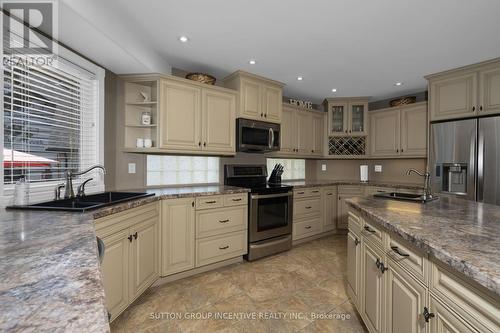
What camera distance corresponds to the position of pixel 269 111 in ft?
10.6

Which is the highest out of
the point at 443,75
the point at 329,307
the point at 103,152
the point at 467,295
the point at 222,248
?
the point at 443,75

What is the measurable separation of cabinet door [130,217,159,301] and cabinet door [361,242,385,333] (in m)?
1.72

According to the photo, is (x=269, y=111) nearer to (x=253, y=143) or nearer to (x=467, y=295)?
(x=253, y=143)

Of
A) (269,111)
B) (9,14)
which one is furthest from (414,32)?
(9,14)

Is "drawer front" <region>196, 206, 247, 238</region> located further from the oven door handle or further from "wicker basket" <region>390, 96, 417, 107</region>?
"wicker basket" <region>390, 96, 417, 107</region>

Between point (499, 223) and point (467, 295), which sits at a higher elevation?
point (499, 223)

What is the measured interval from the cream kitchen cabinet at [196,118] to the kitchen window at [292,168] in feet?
4.35

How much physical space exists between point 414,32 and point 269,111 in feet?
5.66

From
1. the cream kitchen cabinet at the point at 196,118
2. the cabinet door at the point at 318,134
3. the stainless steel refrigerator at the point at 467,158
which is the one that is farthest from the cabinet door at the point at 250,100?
the stainless steel refrigerator at the point at 467,158

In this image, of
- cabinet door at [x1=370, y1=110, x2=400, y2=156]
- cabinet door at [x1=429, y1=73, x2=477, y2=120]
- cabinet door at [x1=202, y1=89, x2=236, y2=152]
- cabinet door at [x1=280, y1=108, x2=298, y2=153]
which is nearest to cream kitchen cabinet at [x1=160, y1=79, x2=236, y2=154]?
cabinet door at [x1=202, y1=89, x2=236, y2=152]

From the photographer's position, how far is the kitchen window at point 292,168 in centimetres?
414

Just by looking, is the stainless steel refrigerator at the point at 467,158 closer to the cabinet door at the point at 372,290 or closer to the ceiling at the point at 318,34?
the ceiling at the point at 318,34

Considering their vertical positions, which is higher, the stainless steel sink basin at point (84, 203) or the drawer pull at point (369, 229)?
the stainless steel sink basin at point (84, 203)

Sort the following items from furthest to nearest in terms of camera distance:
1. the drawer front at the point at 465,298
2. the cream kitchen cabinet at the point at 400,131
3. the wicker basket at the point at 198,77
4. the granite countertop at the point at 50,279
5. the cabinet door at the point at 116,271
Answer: the cream kitchen cabinet at the point at 400,131, the wicker basket at the point at 198,77, the cabinet door at the point at 116,271, the drawer front at the point at 465,298, the granite countertop at the point at 50,279
